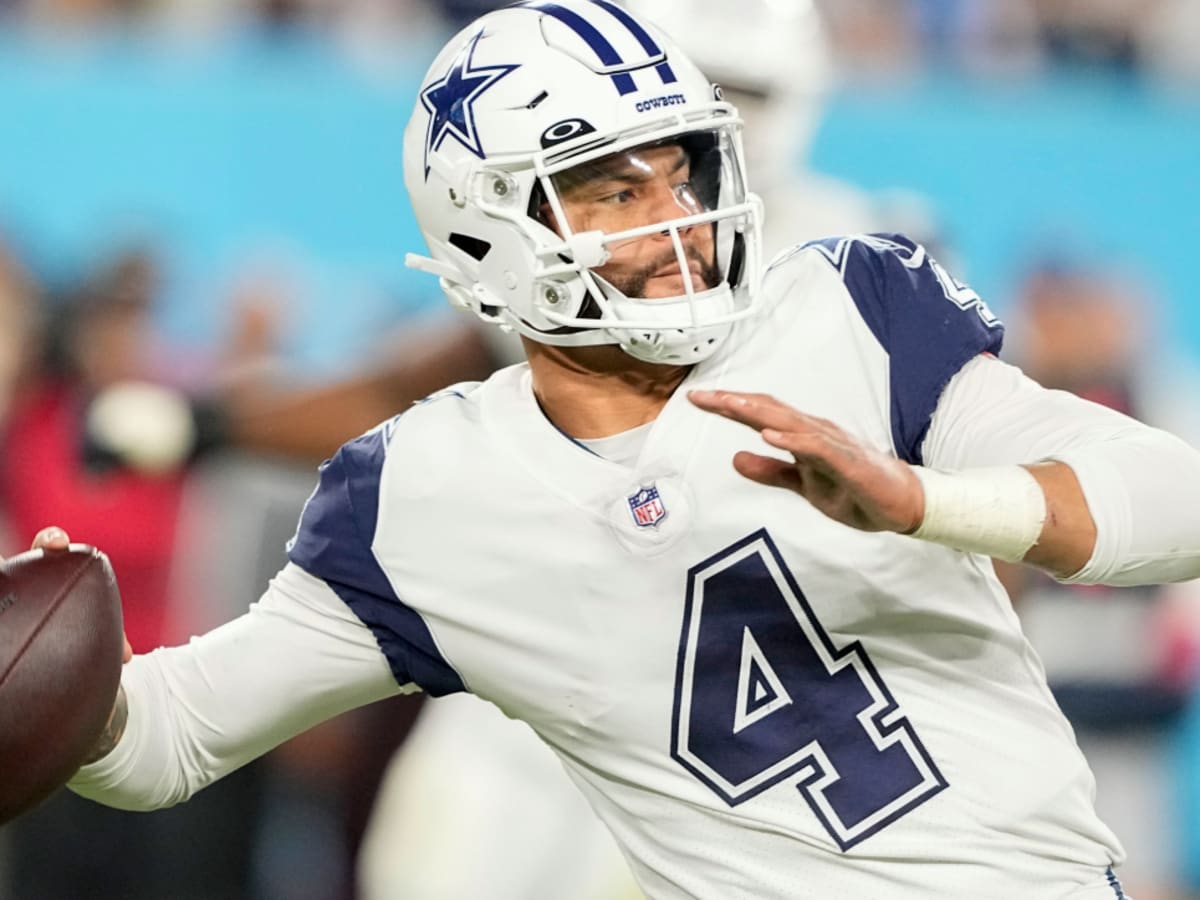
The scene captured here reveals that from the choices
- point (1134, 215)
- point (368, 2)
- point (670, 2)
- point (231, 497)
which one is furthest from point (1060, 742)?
point (368, 2)

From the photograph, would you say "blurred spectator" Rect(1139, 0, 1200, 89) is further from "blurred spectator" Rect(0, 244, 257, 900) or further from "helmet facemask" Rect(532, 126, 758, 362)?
"helmet facemask" Rect(532, 126, 758, 362)

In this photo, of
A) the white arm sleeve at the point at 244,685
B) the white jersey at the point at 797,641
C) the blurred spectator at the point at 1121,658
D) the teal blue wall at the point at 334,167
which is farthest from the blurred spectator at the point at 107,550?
the white jersey at the point at 797,641

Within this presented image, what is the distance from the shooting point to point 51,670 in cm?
187

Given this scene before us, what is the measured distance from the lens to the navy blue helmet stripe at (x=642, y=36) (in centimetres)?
201

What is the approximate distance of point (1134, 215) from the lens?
4.53 meters

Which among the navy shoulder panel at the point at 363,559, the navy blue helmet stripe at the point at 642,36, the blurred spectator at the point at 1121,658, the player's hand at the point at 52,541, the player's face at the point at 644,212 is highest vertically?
the navy blue helmet stripe at the point at 642,36

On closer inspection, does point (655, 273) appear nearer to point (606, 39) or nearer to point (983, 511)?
point (606, 39)

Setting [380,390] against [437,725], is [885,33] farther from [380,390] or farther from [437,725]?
[437,725]

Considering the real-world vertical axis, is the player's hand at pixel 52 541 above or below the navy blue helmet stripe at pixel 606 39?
below

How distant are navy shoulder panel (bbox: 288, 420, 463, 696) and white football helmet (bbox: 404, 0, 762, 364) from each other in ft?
0.75

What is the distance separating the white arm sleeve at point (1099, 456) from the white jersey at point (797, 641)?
17 millimetres

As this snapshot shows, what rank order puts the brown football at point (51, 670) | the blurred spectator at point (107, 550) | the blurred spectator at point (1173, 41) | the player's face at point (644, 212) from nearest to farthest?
the brown football at point (51, 670)
the player's face at point (644, 212)
the blurred spectator at point (107, 550)
the blurred spectator at point (1173, 41)

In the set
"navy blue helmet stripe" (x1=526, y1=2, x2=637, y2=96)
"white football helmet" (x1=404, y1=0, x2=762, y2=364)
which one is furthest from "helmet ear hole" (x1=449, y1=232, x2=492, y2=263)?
"navy blue helmet stripe" (x1=526, y1=2, x2=637, y2=96)

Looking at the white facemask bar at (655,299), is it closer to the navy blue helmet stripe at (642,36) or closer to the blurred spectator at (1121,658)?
the navy blue helmet stripe at (642,36)
